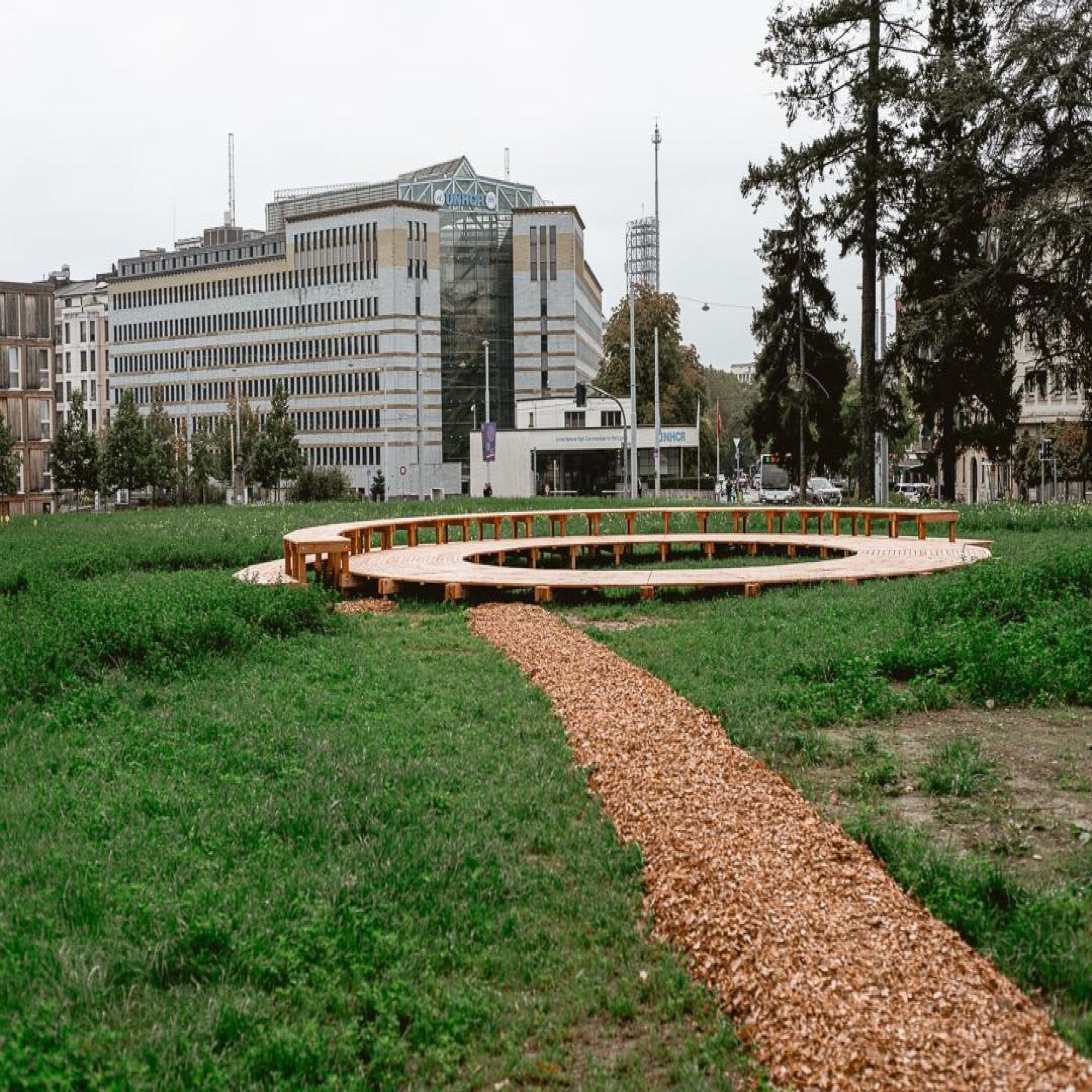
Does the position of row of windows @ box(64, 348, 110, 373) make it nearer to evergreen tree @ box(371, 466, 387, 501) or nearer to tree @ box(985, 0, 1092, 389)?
evergreen tree @ box(371, 466, 387, 501)

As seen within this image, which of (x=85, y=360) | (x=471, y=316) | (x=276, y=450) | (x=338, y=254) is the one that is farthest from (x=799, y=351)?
(x=85, y=360)

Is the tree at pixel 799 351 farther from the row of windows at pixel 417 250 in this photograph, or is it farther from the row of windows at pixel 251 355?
the row of windows at pixel 251 355

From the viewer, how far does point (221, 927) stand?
194 inches

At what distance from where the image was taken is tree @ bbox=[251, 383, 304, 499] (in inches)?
2840

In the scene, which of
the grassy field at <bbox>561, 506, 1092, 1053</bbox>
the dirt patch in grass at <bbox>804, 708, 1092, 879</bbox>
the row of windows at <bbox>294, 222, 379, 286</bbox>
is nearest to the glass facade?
the row of windows at <bbox>294, 222, 379, 286</bbox>

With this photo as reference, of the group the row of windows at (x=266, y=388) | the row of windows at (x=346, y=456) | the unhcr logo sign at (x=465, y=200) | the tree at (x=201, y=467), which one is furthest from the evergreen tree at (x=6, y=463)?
the unhcr logo sign at (x=465, y=200)

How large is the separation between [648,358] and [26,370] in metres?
35.8

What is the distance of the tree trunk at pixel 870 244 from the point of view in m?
33.7

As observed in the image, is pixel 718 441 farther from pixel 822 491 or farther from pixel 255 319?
pixel 255 319

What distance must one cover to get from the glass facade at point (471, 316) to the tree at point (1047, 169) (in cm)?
7681

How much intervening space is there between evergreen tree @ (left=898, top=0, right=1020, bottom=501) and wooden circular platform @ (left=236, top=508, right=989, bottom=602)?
30.3ft

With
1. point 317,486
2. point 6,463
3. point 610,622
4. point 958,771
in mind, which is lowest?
point 958,771

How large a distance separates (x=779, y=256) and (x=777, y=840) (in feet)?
144

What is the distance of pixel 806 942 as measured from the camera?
4664mm
